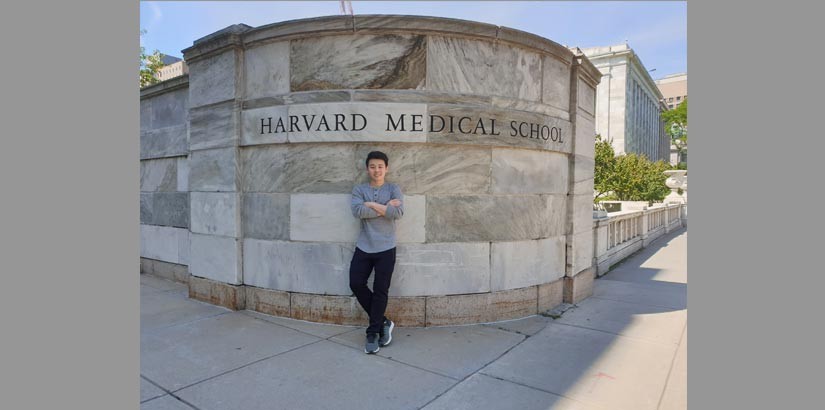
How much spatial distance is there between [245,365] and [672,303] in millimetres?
5701

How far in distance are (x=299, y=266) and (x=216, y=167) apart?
1798 millimetres

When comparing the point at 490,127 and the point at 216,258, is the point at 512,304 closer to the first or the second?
the point at 490,127

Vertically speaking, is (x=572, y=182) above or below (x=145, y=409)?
above

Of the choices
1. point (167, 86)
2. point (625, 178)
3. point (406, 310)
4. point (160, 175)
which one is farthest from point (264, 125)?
point (625, 178)

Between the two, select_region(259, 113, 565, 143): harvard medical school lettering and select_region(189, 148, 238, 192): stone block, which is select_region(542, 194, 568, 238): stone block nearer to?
select_region(259, 113, 565, 143): harvard medical school lettering

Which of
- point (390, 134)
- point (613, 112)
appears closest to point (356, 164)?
point (390, 134)

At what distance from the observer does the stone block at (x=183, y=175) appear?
714 cm

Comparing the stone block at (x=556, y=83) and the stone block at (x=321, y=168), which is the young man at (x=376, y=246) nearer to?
the stone block at (x=321, y=168)

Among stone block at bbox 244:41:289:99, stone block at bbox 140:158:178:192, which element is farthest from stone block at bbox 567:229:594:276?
stone block at bbox 140:158:178:192

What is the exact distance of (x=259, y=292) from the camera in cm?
561

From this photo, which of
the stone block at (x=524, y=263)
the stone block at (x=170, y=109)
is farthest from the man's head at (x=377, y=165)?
the stone block at (x=170, y=109)

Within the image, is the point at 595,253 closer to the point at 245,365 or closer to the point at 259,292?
the point at 259,292

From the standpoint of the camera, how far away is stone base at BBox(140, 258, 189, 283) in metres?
7.35

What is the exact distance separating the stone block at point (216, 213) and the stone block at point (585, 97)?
4.78m
